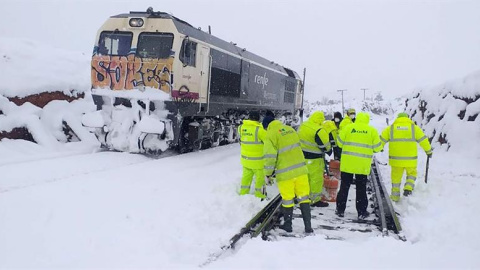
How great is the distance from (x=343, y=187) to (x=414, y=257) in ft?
7.56

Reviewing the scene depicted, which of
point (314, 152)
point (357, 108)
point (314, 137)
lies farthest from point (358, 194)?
point (357, 108)

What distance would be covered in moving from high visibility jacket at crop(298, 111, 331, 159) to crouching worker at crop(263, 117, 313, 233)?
1.16 metres

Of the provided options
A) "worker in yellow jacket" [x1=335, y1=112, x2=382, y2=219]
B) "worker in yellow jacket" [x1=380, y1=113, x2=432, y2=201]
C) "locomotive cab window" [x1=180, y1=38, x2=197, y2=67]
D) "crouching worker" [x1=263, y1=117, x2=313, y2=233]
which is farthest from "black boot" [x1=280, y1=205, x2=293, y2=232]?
"locomotive cab window" [x1=180, y1=38, x2=197, y2=67]

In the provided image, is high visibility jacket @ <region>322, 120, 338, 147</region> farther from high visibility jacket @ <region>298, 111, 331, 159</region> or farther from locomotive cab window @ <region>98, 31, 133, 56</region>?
locomotive cab window @ <region>98, 31, 133, 56</region>

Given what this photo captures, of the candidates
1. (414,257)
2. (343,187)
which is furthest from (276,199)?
(414,257)

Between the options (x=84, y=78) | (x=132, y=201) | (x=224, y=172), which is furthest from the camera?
(x=84, y=78)

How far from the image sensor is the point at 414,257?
13.9ft

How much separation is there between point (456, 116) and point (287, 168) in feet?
37.6

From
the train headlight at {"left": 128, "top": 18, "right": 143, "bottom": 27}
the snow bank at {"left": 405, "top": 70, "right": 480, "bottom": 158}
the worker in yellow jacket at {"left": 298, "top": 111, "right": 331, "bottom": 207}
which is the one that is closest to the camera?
the worker in yellow jacket at {"left": 298, "top": 111, "right": 331, "bottom": 207}

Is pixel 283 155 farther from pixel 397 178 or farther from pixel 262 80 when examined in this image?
pixel 262 80

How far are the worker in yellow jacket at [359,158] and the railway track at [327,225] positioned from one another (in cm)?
26

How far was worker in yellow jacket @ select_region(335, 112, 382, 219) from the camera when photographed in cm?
637

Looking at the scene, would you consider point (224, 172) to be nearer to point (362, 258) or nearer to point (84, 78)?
point (362, 258)

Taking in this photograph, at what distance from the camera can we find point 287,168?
5520 mm
